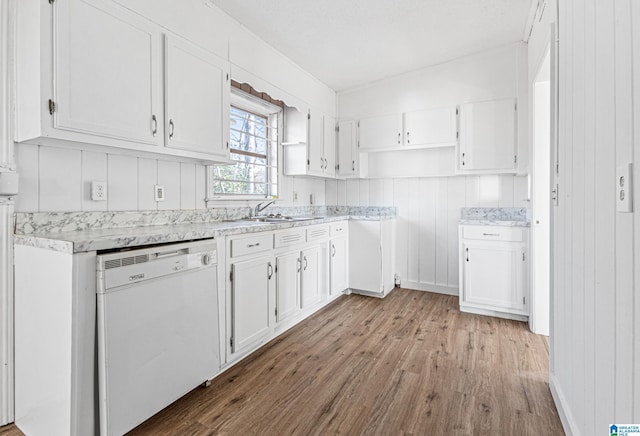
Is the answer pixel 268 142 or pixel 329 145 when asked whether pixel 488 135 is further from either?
pixel 268 142

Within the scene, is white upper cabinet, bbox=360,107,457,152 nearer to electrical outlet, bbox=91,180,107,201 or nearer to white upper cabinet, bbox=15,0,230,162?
white upper cabinet, bbox=15,0,230,162

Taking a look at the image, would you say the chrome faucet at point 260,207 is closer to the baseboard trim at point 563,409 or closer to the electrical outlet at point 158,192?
the electrical outlet at point 158,192

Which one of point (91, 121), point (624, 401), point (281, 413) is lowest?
point (281, 413)

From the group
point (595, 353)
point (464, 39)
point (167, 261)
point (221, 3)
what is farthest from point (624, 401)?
point (464, 39)

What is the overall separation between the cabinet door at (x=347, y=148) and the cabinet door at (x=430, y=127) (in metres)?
0.64

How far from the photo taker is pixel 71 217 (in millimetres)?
1773

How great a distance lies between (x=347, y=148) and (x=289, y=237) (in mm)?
1936

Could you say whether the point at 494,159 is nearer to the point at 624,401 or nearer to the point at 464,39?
the point at 464,39

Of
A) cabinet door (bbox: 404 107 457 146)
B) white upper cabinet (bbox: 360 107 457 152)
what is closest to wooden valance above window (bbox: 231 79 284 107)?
white upper cabinet (bbox: 360 107 457 152)

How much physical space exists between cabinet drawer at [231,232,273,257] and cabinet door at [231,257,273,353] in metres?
0.07

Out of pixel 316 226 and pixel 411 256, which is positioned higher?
pixel 316 226

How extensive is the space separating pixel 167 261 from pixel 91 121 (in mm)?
792

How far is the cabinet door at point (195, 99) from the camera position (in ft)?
6.66

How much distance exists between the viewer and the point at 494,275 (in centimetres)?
307
